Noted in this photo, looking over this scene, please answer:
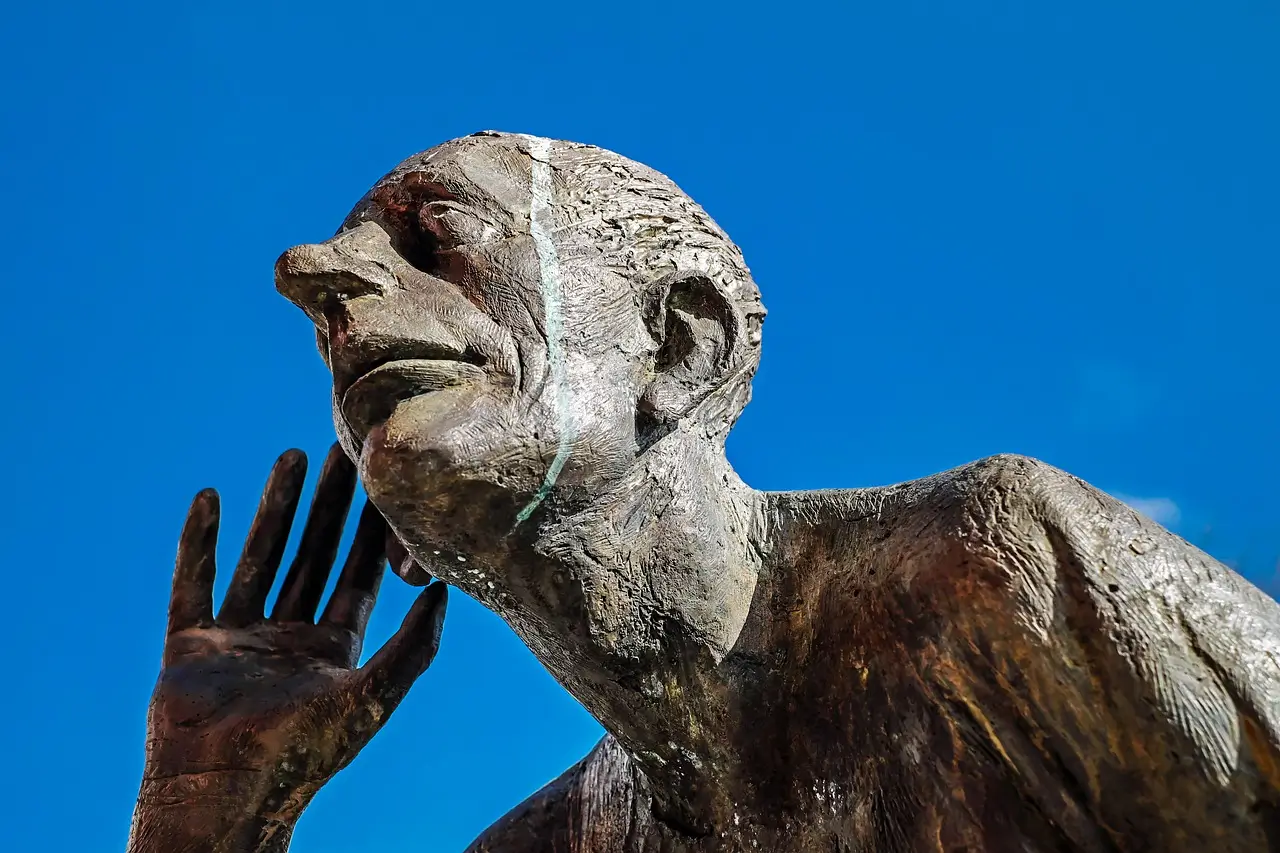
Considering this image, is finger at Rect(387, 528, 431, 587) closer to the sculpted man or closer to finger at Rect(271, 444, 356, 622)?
finger at Rect(271, 444, 356, 622)

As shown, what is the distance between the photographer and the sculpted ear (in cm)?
192

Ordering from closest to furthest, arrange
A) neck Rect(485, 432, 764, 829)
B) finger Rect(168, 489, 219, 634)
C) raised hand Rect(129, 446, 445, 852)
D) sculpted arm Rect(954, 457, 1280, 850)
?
sculpted arm Rect(954, 457, 1280, 850) < neck Rect(485, 432, 764, 829) < raised hand Rect(129, 446, 445, 852) < finger Rect(168, 489, 219, 634)

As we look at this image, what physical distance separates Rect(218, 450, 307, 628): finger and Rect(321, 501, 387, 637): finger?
15 centimetres

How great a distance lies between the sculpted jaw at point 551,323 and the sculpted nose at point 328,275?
0.24m

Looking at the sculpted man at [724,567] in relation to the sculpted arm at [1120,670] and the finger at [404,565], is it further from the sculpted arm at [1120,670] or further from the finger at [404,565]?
the finger at [404,565]

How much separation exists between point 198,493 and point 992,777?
169cm

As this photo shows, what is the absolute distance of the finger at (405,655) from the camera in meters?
2.35

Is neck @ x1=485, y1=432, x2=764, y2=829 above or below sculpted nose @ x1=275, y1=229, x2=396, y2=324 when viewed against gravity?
below

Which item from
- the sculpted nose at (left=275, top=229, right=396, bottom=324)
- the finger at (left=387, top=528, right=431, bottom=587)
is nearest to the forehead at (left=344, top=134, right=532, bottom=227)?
the sculpted nose at (left=275, top=229, right=396, bottom=324)

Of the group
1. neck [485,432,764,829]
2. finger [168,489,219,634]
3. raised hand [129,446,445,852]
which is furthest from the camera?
finger [168,489,219,634]

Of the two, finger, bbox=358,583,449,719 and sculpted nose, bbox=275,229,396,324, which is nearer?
sculpted nose, bbox=275,229,396,324

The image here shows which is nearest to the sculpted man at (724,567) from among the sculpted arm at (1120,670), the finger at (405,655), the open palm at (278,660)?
the sculpted arm at (1120,670)

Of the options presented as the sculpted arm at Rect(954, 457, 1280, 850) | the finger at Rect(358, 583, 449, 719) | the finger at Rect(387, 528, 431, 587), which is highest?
the finger at Rect(387, 528, 431, 587)

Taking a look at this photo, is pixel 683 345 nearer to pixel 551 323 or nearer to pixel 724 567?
pixel 551 323
